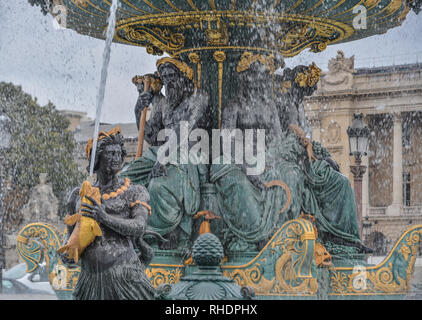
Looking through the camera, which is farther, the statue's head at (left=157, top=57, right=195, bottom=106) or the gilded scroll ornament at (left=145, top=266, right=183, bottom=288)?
the statue's head at (left=157, top=57, right=195, bottom=106)

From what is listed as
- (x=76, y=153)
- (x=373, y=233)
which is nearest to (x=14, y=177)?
(x=76, y=153)

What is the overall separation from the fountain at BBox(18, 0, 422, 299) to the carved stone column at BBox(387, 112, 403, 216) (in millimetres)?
40933

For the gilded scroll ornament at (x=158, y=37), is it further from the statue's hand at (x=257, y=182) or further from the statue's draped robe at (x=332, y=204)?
the statue's draped robe at (x=332, y=204)

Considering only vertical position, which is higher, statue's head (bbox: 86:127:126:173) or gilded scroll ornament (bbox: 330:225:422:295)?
statue's head (bbox: 86:127:126:173)

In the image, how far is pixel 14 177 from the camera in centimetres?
2972

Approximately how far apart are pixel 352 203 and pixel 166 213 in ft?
5.92

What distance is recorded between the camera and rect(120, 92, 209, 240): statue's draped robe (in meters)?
8.37

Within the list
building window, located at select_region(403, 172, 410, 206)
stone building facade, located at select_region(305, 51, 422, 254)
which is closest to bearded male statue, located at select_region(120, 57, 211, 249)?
stone building facade, located at select_region(305, 51, 422, 254)

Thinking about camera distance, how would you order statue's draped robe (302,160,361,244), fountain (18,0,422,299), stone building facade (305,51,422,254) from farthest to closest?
1. stone building facade (305,51,422,254)
2. statue's draped robe (302,160,361,244)
3. fountain (18,0,422,299)

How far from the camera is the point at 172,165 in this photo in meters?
8.57

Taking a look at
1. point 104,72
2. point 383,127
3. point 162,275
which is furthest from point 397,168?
point 104,72

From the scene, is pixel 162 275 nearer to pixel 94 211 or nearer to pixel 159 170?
pixel 159 170

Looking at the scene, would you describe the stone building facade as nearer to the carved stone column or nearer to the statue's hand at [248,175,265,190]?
the carved stone column

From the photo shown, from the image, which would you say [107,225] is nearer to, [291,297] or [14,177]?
[291,297]
